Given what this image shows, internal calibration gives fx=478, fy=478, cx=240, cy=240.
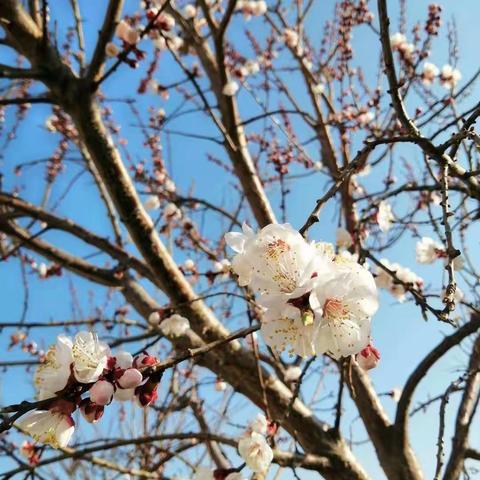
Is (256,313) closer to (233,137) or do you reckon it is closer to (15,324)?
(233,137)

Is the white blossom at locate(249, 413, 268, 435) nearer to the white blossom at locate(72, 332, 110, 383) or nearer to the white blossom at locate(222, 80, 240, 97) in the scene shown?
A: the white blossom at locate(72, 332, 110, 383)

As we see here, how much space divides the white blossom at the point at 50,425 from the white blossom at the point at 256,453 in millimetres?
886

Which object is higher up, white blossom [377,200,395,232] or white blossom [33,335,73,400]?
white blossom [377,200,395,232]

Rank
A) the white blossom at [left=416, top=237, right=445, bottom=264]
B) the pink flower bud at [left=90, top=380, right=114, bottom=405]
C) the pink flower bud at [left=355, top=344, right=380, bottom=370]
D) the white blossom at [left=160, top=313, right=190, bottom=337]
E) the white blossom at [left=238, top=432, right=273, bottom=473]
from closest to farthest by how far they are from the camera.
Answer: the pink flower bud at [left=90, top=380, right=114, bottom=405], the pink flower bud at [left=355, top=344, right=380, bottom=370], the white blossom at [left=238, top=432, right=273, bottom=473], the white blossom at [left=160, top=313, right=190, bottom=337], the white blossom at [left=416, top=237, right=445, bottom=264]

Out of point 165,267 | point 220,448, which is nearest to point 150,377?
point 165,267

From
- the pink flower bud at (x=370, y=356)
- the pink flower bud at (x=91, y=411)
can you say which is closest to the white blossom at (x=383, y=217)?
the pink flower bud at (x=370, y=356)

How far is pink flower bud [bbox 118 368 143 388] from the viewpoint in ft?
3.10

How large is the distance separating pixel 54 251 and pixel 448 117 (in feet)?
10.4

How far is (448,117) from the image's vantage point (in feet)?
12.4

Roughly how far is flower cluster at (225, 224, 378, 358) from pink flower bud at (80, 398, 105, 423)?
0.38 meters

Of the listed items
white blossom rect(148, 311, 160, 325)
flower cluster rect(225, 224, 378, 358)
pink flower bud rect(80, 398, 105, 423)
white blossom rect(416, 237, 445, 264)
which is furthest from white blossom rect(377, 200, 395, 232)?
pink flower bud rect(80, 398, 105, 423)

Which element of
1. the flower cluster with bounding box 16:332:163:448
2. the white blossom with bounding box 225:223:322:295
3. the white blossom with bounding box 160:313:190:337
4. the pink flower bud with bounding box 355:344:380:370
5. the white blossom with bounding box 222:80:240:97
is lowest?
the pink flower bud with bounding box 355:344:380:370

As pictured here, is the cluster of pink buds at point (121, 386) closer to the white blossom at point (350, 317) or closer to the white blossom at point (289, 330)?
the white blossom at point (289, 330)

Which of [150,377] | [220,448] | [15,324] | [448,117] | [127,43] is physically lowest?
[150,377]
